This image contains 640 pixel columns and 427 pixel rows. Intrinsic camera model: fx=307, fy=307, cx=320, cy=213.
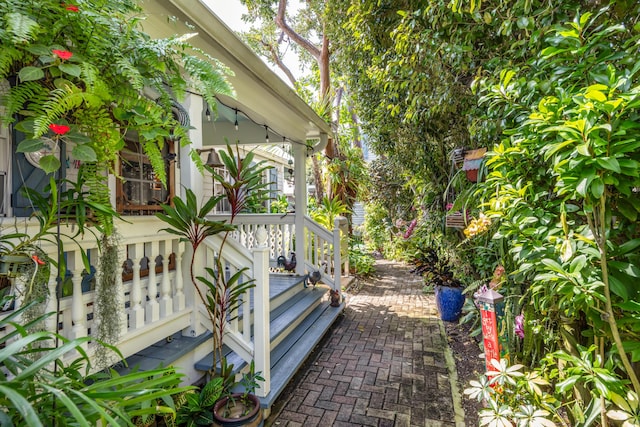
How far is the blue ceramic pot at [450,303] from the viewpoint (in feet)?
14.1

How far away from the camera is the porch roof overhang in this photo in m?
1.85

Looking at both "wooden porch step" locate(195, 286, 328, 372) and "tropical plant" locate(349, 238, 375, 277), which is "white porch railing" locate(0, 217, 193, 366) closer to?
"wooden porch step" locate(195, 286, 328, 372)

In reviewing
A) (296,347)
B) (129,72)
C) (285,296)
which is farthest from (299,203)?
(129,72)

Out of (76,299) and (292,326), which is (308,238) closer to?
(292,326)

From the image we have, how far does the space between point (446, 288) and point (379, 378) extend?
6.45 feet

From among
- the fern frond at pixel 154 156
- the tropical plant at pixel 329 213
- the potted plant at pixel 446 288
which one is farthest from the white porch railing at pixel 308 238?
the fern frond at pixel 154 156

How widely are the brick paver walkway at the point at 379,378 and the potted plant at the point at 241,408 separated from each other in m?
0.37

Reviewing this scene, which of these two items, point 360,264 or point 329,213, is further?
point 360,264

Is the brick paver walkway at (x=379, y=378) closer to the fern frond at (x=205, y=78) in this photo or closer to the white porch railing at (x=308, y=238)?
the white porch railing at (x=308, y=238)

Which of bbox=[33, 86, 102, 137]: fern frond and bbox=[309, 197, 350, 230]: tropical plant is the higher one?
bbox=[33, 86, 102, 137]: fern frond

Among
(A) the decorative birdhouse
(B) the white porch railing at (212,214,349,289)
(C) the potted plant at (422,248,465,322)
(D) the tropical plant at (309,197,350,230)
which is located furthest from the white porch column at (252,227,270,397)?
(D) the tropical plant at (309,197,350,230)

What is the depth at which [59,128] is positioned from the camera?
115cm

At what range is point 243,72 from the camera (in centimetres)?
266

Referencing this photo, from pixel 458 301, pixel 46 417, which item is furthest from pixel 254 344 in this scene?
pixel 458 301
